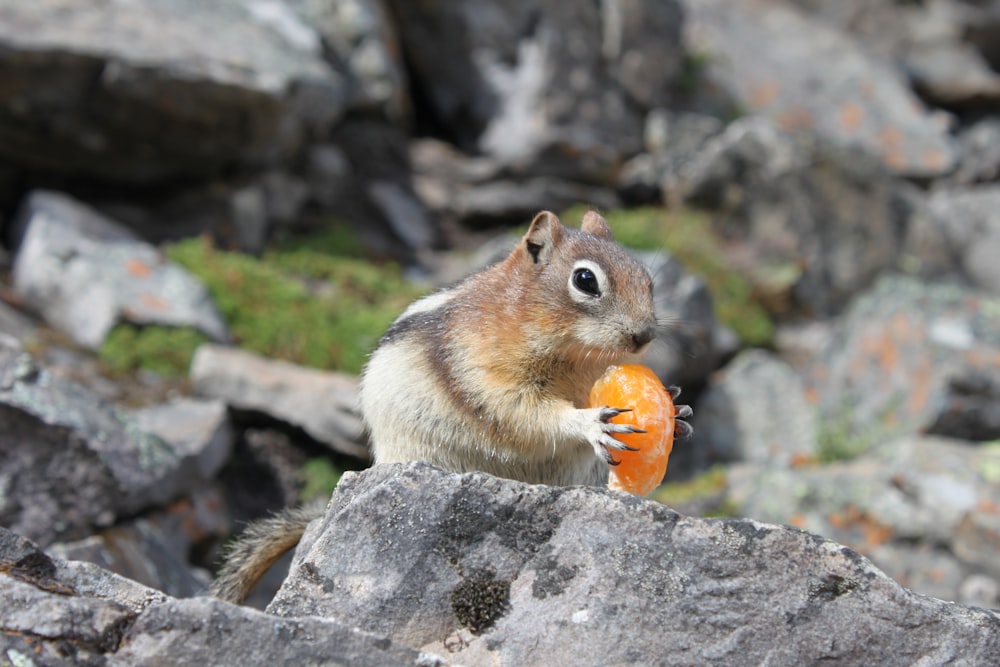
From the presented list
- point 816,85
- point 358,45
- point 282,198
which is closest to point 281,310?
point 282,198

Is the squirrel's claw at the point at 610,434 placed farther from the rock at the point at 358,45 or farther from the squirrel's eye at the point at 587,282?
the rock at the point at 358,45

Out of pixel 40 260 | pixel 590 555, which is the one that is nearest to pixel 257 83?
pixel 40 260

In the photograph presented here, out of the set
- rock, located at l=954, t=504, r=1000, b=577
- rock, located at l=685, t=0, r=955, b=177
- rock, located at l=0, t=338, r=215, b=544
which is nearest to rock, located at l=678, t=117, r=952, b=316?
rock, located at l=685, t=0, r=955, b=177

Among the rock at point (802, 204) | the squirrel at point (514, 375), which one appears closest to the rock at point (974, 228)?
the rock at point (802, 204)

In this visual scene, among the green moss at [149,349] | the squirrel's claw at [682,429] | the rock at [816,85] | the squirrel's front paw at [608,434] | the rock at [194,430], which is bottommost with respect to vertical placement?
the rock at [194,430]

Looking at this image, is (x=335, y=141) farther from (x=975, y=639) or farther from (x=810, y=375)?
(x=975, y=639)

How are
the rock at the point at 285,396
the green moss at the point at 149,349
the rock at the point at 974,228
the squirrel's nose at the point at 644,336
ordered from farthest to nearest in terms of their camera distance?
the rock at the point at 974,228, the green moss at the point at 149,349, the rock at the point at 285,396, the squirrel's nose at the point at 644,336

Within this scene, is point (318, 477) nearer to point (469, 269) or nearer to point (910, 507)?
point (469, 269)
